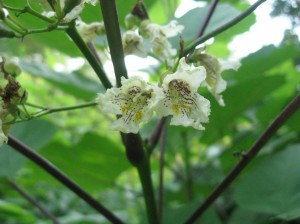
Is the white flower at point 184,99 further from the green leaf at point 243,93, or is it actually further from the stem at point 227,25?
the green leaf at point 243,93

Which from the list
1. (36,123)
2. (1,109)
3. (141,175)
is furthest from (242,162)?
(36,123)

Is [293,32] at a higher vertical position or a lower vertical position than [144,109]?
higher

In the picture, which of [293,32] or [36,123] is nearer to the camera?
[36,123]

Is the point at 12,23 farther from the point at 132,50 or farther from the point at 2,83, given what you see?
the point at 132,50

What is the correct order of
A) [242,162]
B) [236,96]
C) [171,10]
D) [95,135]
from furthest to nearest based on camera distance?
[171,10]
[95,135]
[236,96]
[242,162]

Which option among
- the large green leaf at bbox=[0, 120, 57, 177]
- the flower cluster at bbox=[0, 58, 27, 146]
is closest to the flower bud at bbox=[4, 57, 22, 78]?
the flower cluster at bbox=[0, 58, 27, 146]

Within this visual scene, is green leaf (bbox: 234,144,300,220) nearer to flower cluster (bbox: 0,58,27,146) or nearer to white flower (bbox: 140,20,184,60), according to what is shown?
white flower (bbox: 140,20,184,60)

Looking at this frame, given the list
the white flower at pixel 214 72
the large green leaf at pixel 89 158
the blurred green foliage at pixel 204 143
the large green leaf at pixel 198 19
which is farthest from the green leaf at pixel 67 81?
the white flower at pixel 214 72

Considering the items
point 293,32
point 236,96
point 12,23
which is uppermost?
point 293,32
